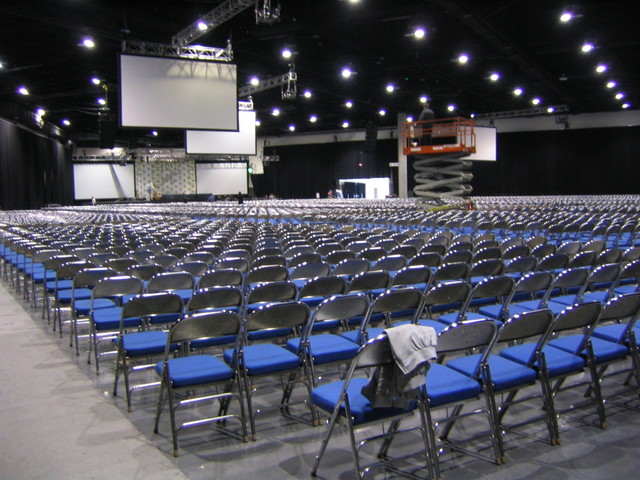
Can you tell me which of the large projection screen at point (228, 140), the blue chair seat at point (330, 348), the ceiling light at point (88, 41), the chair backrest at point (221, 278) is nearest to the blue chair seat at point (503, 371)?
the blue chair seat at point (330, 348)

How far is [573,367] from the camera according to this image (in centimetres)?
315

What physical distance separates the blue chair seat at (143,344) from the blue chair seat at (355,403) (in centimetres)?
134

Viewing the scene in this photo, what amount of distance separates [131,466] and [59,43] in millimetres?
15956

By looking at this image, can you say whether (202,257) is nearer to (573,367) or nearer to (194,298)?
(194,298)

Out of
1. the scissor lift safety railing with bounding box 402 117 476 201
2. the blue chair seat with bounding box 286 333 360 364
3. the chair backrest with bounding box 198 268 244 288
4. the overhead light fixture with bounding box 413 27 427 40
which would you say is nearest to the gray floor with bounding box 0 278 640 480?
the blue chair seat with bounding box 286 333 360 364

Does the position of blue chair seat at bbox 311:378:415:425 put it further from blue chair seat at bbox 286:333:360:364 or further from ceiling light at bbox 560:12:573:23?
ceiling light at bbox 560:12:573:23

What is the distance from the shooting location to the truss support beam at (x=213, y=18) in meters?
12.3

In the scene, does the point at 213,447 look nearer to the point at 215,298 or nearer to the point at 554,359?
the point at 215,298

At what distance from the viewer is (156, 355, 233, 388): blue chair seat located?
300 centimetres

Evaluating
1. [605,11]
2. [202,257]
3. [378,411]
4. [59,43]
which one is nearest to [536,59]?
[605,11]

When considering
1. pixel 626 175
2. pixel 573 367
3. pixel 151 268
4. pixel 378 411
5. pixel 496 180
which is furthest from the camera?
pixel 496 180

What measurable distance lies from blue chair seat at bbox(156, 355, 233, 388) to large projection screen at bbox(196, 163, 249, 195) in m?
36.6

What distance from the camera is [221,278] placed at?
15.9 feet

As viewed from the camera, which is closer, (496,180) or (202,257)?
(202,257)
